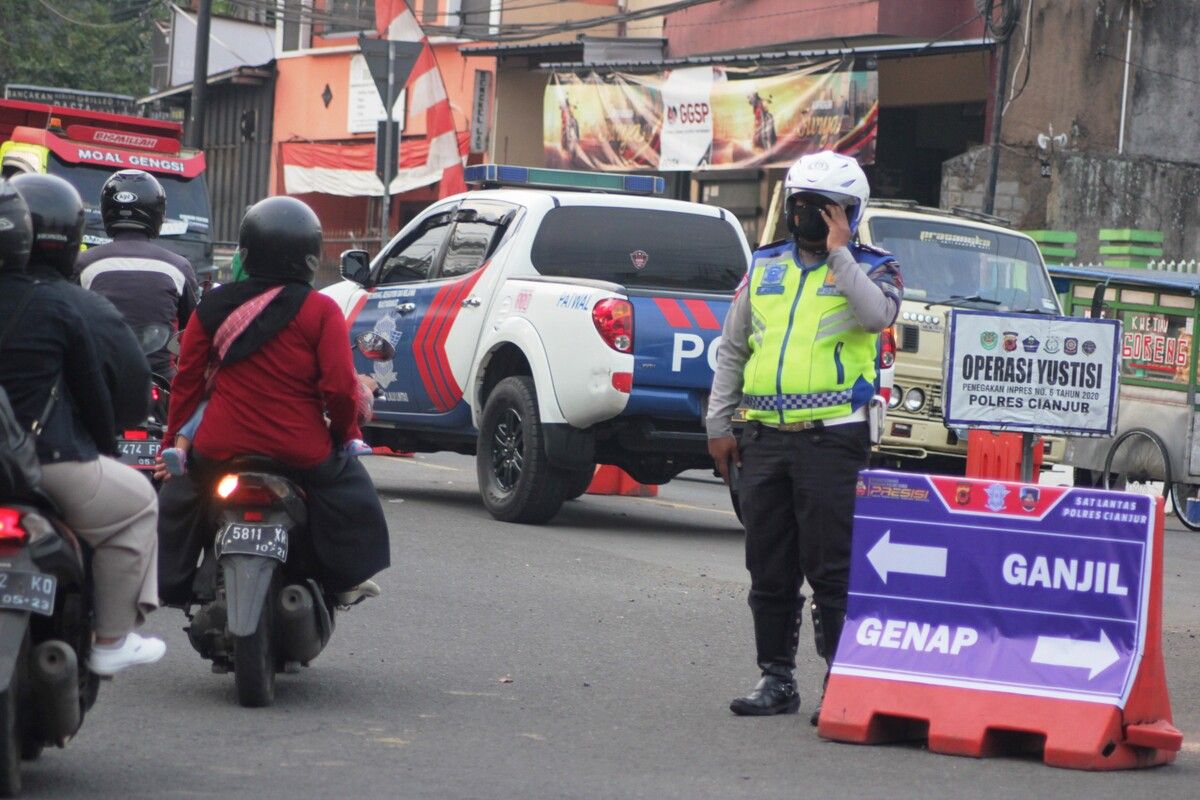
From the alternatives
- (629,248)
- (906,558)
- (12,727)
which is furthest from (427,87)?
(12,727)

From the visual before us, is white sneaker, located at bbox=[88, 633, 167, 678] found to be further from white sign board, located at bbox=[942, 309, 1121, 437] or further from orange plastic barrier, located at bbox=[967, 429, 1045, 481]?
orange plastic barrier, located at bbox=[967, 429, 1045, 481]

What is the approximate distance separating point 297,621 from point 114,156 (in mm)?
14481

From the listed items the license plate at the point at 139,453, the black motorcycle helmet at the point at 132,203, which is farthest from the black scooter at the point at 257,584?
the black motorcycle helmet at the point at 132,203

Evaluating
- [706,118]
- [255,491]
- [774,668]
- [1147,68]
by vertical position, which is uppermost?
[1147,68]

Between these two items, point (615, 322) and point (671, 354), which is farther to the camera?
point (671, 354)

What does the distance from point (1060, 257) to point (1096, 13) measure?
359cm

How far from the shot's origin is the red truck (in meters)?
19.8

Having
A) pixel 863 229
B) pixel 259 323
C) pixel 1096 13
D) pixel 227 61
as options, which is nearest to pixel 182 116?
pixel 227 61

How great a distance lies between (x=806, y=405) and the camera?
6.59m

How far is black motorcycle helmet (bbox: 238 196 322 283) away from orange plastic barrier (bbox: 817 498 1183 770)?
2200mm

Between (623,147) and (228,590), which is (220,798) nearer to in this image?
(228,590)

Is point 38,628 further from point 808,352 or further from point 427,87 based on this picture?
point 427,87

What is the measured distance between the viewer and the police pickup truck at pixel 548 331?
38.2 ft

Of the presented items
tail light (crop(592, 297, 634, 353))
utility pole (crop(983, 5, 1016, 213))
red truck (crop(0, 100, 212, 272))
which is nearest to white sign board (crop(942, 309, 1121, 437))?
tail light (crop(592, 297, 634, 353))
